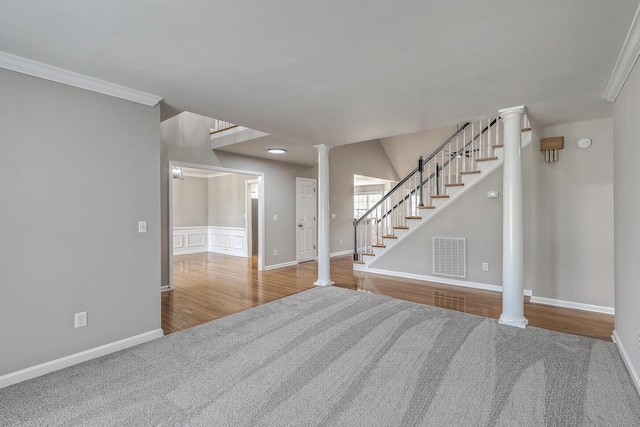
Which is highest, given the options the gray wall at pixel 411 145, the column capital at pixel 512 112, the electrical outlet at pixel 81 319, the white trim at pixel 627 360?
the gray wall at pixel 411 145

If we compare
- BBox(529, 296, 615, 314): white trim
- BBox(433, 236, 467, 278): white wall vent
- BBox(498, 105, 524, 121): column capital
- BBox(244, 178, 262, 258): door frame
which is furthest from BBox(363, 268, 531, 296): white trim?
BBox(244, 178, 262, 258): door frame

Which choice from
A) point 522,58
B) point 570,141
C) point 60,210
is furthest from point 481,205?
point 60,210

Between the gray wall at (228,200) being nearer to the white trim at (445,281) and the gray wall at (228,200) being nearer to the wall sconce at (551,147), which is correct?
the white trim at (445,281)

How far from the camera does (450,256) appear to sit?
5031 millimetres

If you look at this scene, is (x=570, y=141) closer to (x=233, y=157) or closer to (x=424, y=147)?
(x=424, y=147)

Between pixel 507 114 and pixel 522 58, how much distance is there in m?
1.18

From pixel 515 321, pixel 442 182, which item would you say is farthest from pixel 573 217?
pixel 442 182

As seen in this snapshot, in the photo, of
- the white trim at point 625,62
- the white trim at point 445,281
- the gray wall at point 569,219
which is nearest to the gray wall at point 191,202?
the white trim at point 445,281

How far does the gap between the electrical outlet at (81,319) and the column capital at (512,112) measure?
4.46 meters

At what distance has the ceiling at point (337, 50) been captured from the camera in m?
1.68

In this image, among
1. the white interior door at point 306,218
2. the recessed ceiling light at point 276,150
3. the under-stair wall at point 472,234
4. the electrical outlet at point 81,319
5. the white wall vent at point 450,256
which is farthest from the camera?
the white interior door at point 306,218

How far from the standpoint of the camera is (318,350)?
2.70m

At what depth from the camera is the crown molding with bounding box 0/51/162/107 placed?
86.1 inches

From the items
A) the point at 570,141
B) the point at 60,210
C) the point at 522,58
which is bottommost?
the point at 60,210
